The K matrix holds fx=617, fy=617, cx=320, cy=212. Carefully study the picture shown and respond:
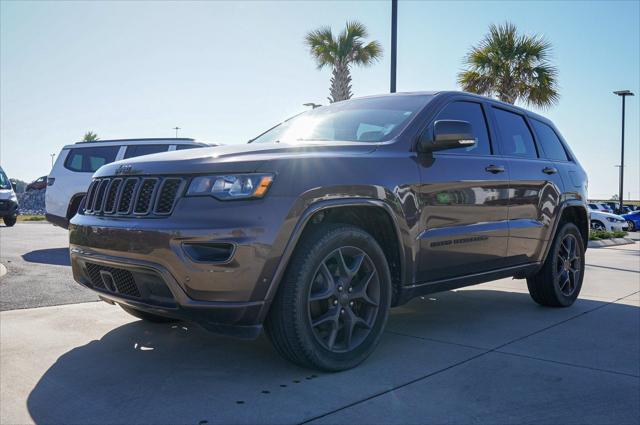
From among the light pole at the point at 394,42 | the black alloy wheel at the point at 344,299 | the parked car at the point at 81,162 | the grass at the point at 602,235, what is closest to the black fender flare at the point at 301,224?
the black alloy wheel at the point at 344,299

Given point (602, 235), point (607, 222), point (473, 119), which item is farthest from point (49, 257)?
point (607, 222)

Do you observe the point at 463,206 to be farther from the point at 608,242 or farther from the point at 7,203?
the point at 7,203

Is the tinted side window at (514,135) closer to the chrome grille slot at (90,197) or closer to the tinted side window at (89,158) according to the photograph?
the chrome grille slot at (90,197)

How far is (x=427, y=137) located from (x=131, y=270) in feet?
7.01

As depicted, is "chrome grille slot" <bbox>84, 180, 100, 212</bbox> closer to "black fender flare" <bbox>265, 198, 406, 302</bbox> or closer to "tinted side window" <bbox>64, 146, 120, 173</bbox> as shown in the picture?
"black fender flare" <bbox>265, 198, 406, 302</bbox>

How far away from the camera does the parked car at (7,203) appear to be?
60.1 feet

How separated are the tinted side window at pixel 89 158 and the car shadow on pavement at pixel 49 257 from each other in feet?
5.42

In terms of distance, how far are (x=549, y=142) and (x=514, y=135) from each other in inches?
31.5

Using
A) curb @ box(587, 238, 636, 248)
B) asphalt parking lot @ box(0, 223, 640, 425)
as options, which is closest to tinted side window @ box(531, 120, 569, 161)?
asphalt parking lot @ box(0, 223, 640, 425)

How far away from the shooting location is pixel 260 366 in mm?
3734

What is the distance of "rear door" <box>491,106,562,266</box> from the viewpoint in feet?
16.8

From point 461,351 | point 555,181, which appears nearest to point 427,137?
point 461,351

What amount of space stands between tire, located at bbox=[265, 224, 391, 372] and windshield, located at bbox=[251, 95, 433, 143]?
0.89 meters

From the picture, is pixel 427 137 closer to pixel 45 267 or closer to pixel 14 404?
pixel 14 404
